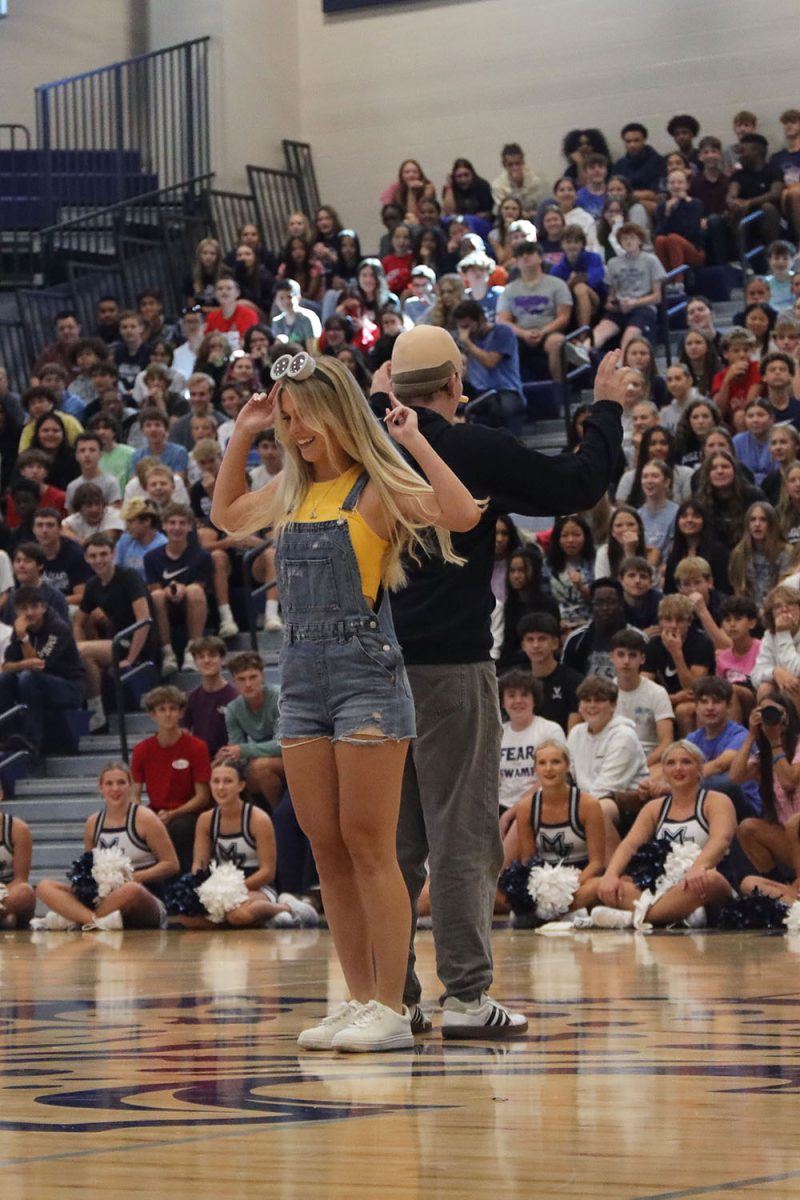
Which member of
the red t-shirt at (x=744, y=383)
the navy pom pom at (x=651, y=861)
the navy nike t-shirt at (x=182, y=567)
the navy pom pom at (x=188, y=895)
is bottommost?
the navy pom pom at (x=188, y=895)

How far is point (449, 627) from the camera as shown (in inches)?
182

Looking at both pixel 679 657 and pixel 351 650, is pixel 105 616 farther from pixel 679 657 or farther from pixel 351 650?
pixel 351 650

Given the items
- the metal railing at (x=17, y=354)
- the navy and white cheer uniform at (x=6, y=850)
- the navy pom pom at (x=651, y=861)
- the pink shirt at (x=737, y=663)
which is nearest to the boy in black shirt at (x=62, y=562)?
the navy and white cheer uniform at (x=6, y=850)

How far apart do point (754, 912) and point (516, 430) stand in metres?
6.10

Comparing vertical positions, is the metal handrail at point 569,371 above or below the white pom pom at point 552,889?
above

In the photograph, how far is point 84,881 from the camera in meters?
10.3

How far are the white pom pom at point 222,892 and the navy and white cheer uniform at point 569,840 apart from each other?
1491 mm

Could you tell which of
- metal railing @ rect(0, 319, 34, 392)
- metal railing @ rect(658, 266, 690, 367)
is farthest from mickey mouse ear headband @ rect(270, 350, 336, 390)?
metal railing @ rect(0, 319, 34, 392)

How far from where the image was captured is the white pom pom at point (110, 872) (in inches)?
402

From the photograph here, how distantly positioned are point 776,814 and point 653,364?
4918 mm

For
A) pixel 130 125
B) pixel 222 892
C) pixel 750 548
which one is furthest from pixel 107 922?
pixel 130 125

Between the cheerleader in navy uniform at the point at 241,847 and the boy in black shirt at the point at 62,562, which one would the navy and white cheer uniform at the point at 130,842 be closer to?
the cheerleader in navy uniform at the point at 241,847

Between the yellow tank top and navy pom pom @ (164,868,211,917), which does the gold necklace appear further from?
navy pom pom @ (164,868,211,917)

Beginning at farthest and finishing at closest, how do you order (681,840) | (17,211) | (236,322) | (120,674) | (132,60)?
1. (132,60)
2. (17,211)
3. (236,322)
4. (120,674)
5. (681,840)
